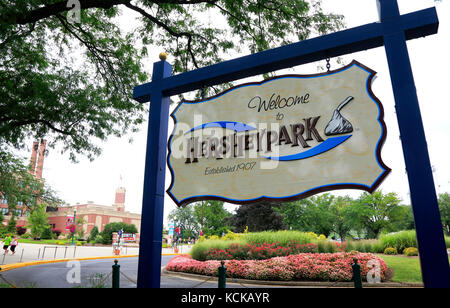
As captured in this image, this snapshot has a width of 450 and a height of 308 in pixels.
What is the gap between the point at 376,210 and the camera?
1630 inches

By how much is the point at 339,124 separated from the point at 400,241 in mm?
17634

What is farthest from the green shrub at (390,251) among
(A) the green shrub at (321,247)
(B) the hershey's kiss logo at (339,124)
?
(B) the hershey's kiss logo at (339,124)

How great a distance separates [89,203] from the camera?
76.4 m

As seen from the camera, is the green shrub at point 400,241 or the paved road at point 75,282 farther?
the green shrub at point 400,241

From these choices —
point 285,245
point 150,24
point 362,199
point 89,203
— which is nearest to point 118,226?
point 89,203

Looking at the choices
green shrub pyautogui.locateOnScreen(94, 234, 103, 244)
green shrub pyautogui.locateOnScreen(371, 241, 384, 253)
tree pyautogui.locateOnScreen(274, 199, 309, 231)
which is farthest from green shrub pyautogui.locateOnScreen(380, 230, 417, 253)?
green shrub pyautogui.locateOnScreen(94, 234, 103, 244)

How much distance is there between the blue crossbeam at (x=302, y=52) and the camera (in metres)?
3.21

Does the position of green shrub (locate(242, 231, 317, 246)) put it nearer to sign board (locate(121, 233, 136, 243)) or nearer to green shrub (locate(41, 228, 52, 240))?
sign board (locate(121, 233, 136, 243))

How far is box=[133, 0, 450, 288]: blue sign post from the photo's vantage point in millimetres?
2689

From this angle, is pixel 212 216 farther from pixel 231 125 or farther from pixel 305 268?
pixel 231 125

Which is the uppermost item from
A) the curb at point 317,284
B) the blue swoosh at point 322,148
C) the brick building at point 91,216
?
the brick building at point 91,216

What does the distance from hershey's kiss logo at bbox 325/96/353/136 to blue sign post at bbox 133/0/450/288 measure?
480 mm

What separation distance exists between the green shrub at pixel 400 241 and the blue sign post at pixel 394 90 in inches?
678

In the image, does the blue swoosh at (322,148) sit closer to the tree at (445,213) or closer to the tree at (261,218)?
the tree at (261,218)
